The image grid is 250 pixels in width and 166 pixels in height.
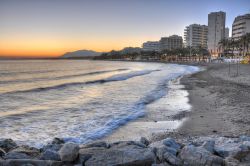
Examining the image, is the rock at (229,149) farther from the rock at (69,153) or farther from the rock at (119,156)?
the rock at (69,153)

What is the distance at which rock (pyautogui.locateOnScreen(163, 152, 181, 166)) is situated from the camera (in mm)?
5293

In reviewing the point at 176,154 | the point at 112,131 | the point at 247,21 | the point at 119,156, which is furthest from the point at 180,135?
the point at 247,21

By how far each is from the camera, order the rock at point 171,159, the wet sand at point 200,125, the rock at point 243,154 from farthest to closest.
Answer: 1. the wet sand at point 200,125
2. the rock at point 243,154
3. the rock at point 171,159

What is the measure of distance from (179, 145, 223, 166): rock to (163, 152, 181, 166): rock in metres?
0.13

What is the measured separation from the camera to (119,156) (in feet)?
17.6

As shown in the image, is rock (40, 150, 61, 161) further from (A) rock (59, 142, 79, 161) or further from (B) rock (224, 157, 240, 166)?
(B) rock (224, 157, 240, 166)

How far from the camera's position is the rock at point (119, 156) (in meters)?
5.23

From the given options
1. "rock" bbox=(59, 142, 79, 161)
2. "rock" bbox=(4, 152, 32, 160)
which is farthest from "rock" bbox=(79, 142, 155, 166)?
"rock" bbox=(4, 152, 32, 160)

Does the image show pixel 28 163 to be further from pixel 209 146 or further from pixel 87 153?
pixel 209 146

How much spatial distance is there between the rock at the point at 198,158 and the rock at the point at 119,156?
65 cm

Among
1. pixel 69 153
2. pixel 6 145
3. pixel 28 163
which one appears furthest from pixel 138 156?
pixel 6 145

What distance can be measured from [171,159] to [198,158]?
0.52 m

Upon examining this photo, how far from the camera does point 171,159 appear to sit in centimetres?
536

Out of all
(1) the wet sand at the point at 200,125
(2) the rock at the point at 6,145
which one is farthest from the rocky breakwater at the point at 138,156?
(1) the wet sand at the point at 200,125
